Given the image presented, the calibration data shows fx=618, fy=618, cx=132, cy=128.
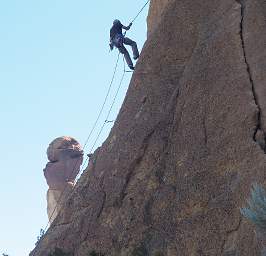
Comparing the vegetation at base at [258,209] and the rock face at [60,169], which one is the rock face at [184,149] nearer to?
the vegetation at base at [258,209]

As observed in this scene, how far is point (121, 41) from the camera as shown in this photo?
959 inches

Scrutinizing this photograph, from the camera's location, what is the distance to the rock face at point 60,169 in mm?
41188

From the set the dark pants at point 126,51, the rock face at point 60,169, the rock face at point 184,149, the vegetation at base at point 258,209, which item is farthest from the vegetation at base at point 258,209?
the rock face at point 60,169

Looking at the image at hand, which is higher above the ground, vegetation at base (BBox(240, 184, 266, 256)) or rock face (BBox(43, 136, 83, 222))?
rock face (BBox(43, 136, 83, 222))

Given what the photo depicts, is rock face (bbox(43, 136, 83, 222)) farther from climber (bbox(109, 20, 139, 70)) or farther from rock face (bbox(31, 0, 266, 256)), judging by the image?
rock face (bbox(31, 0, 266, 256))

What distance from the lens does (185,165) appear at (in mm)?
14727

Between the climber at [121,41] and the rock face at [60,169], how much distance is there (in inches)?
711

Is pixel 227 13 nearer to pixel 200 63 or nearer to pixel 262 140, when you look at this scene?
pixel 200 63

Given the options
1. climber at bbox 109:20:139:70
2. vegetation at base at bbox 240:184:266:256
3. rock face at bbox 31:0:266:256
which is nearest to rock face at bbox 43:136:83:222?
climber at bbox 109:20:139:70

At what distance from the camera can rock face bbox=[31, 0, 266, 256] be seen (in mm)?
13281

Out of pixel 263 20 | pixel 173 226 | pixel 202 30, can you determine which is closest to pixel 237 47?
pixel 263 20

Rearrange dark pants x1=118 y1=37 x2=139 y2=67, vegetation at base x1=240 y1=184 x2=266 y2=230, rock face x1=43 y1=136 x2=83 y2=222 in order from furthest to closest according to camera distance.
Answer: rock face x1=43 y1=136 x2=83 y2=222 → dark pants x1=118 y1=37 x2=139 y2=67 → vegetation at base x1=240 y1=184 x2=266 y2=230

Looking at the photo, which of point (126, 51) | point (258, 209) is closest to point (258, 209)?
point (258, 209)

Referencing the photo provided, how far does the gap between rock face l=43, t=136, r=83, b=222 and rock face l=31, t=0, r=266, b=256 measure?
22.0 meters
